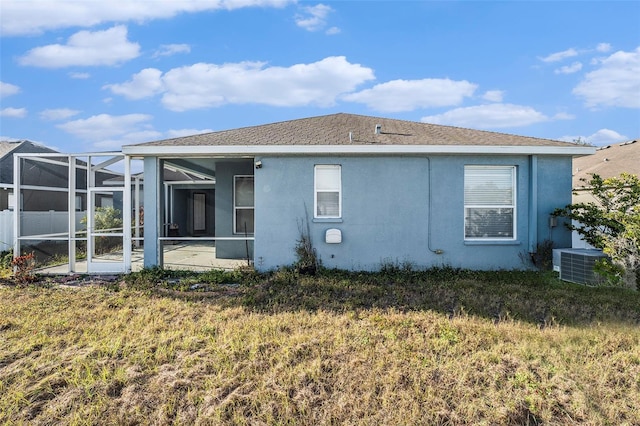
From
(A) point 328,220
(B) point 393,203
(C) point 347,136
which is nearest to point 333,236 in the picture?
(A) point 328,220

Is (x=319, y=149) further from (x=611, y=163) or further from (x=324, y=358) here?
Answer: (x=611, y=163)

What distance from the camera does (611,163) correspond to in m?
13.6

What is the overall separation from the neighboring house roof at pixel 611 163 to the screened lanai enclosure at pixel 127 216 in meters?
11.4

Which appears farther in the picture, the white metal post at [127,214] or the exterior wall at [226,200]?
the exterior wall at [226,200]

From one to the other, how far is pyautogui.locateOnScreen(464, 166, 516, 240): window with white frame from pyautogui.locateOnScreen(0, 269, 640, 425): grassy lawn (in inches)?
89.8

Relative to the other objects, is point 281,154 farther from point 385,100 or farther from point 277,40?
point 385,100

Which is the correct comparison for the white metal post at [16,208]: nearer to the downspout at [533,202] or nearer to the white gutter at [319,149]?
the white gutter at [319,149]

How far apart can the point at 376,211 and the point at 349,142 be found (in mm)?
1712

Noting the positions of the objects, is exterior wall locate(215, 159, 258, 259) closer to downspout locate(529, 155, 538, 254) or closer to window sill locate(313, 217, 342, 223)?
window sill locate(313, 217, 342, 223)

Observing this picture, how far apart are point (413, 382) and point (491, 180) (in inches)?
255

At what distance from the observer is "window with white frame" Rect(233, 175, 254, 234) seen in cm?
1077

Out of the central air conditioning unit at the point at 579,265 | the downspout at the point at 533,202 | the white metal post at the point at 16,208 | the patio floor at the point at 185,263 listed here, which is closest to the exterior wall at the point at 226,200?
the patio floor at the point at 185,263

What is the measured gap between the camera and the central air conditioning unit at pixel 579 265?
7.13 metres

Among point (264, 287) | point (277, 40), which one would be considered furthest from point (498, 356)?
point (277, 40)
